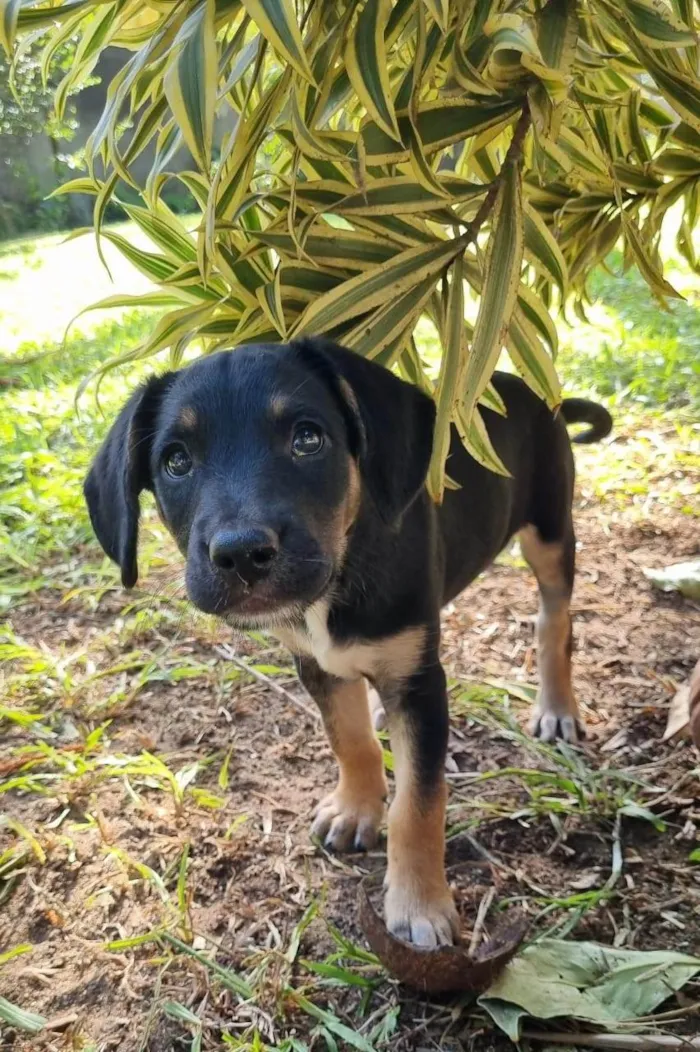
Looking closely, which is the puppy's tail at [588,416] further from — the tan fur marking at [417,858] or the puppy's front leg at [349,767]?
the tan fur marking at [417,858]

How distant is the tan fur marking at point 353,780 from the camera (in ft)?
8.01

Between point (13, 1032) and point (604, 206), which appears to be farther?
→ point (604, 206)

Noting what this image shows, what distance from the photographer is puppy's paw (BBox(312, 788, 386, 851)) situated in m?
2.49

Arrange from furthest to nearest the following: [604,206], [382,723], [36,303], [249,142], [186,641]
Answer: [36,303] < [186,641] < [382,723] < [604,206] < [249,142]

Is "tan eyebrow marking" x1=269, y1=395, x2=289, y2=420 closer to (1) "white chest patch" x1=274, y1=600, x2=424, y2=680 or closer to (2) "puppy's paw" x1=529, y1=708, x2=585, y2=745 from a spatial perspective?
(1) "white chest patch" x1=274, y1=600, x2=424, y2=680

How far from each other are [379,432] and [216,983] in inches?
53.2

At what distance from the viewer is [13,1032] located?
6.39 feet

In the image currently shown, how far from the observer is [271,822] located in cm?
258

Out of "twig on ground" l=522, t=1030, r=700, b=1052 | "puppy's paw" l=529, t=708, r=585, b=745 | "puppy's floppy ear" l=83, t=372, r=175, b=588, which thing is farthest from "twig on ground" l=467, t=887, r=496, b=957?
"puppy's floppy ear" l=83, t=372, r=175, b=588

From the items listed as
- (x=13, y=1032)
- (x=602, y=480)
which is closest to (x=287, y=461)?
(x=13, y=1032)

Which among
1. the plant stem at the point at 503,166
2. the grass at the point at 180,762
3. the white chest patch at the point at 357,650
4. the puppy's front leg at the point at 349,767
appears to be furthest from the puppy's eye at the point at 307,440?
the grass at the point at 180,762

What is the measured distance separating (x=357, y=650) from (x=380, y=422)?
0.58 metres

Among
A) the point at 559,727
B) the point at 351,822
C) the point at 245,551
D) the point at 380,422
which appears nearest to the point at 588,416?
the point at 559,727

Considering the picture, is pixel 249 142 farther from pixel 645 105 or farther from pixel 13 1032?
pixel 13 1032
